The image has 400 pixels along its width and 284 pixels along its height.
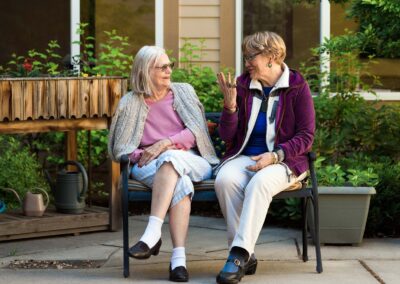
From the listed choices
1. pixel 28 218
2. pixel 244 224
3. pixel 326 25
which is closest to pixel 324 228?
pixel 244 224

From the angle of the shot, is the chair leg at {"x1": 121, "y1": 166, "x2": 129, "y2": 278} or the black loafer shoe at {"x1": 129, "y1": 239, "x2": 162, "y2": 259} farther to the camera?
the chair leg at {"x1": 121, "y1": 166, "x2": 129, "y2": 278}

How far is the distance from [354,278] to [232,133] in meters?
1.08

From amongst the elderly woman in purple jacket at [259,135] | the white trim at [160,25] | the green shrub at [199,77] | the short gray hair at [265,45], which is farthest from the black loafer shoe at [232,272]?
the white trim at [160,25]

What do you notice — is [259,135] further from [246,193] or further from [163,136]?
[163,136]

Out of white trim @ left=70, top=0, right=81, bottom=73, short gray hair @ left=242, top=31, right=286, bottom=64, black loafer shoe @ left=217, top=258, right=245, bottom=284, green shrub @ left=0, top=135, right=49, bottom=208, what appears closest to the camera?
black loafer shoe @ left=217, top=258, right=245, bottom=284

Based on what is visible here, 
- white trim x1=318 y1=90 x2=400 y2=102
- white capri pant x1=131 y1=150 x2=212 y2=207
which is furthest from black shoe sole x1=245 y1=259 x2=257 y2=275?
white trim x1=318 y1=90 x2=400 y2=102

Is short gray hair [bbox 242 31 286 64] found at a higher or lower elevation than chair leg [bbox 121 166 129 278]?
higher

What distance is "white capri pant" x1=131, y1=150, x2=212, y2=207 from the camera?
5953 mm

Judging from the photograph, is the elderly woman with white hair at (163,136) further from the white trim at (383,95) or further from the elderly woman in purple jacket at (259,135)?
the white trim at (383,95)

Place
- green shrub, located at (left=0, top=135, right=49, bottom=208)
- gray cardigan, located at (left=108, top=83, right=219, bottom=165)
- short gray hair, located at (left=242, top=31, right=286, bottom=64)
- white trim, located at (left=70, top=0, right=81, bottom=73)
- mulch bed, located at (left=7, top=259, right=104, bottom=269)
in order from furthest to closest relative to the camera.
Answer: white trim, located at (left=70, top=0, right=81, bottom=73) < green shrub, located at (left=0, top=135, right=49, bottom=208) < mulch bed, located at (left=7, top=259, right=104, bottom=269) < gray cardigan, located at (left=108, top=83, right=219, bottom=165) < short gray hair, located at (left=242, top=31, right=286, bottom=64)

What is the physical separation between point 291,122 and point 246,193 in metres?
0.54

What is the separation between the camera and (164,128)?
6395mm

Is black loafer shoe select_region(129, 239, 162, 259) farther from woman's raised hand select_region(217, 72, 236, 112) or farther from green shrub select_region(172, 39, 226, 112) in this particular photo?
green shrub select_region(172, 39, 226, 112)

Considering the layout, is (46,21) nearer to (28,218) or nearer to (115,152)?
(28,218)
